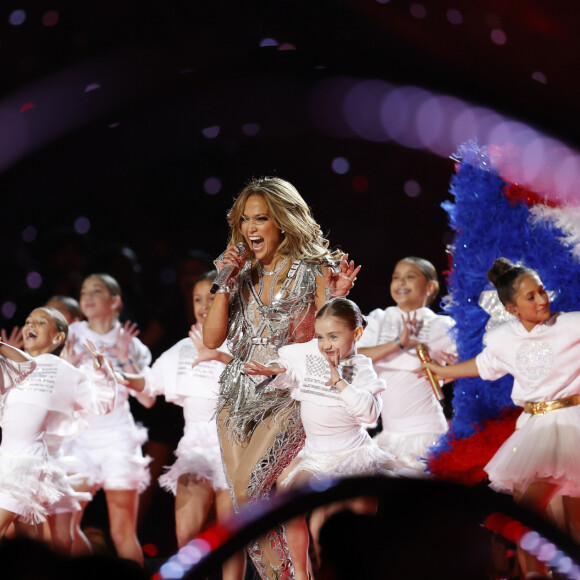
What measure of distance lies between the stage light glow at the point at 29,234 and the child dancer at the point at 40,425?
4.84 ft

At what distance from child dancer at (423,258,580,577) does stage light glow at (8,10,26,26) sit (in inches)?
127

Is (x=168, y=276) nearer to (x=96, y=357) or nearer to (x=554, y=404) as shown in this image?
(x=96, y=357)

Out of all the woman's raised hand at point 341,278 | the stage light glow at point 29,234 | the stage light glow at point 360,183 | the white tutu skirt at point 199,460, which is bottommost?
the white tutu skirt at point 199,460

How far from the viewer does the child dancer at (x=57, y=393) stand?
13.5 feet

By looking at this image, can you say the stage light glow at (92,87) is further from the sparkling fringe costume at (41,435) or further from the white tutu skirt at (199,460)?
the white tutu skirt at (199,460)

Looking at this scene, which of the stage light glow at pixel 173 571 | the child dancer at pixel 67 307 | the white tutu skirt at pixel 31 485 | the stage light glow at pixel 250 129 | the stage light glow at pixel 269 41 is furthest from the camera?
the child dancer at pixel 67 307

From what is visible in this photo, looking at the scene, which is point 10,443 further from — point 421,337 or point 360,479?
point 360,479

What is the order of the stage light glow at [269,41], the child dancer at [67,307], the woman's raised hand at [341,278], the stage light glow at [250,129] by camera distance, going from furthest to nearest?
1. the child dancer at [67,307]
2. the stage light glow at [250,129]
3. the stage light glow at [269,41]
4. the woman's raised hand at [341,278]

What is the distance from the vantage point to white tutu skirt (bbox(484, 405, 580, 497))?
10.7 ft

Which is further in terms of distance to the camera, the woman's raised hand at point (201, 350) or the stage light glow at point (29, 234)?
the stage light glow at point (29, 234)

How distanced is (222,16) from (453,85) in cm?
138

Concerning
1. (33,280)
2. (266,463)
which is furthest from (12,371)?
(33,280)

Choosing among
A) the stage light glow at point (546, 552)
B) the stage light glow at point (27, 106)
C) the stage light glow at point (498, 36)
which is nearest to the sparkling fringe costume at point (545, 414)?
the stage light glow at point (498, 36)

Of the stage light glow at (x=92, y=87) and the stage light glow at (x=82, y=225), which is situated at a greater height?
the stage light glow at (x=92, y=87)
